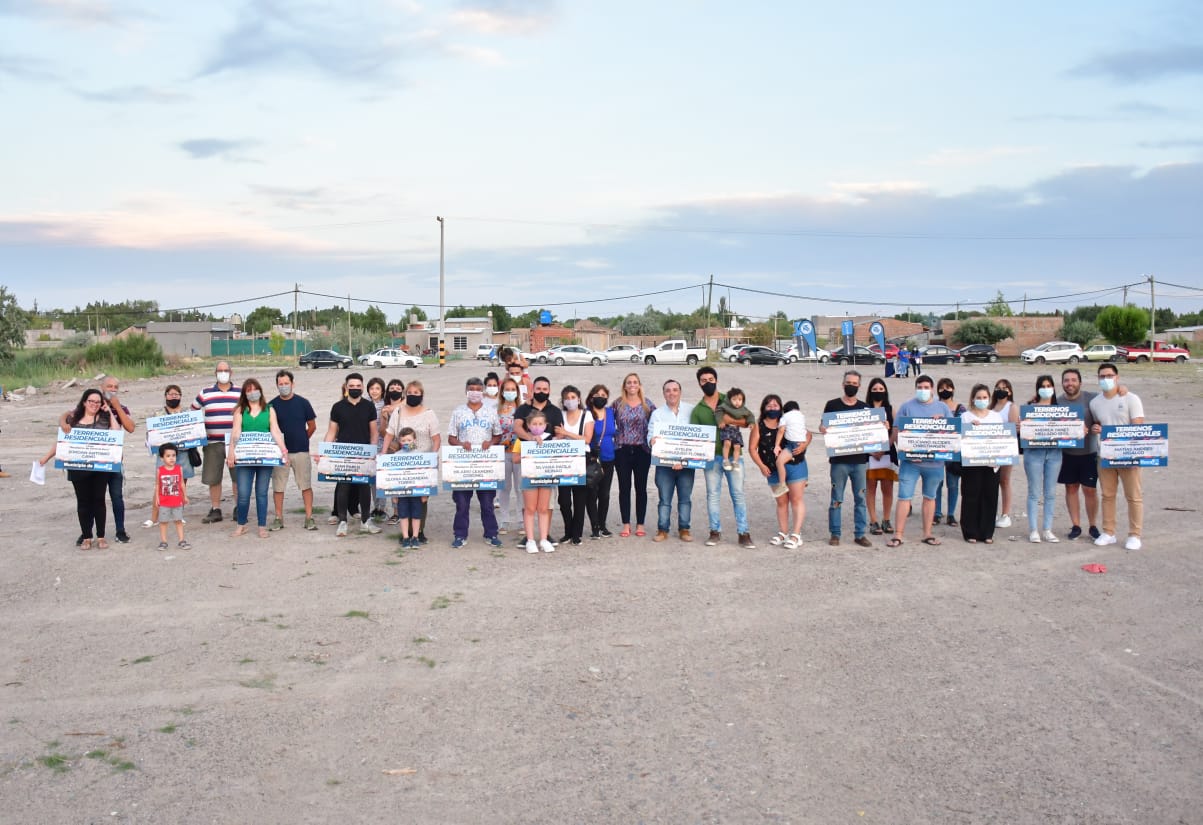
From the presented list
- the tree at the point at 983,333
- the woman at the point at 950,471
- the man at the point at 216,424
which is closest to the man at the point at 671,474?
the woman at the point at 950,471

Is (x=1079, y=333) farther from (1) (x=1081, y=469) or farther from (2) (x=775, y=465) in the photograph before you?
(2) (x=775, y=465)

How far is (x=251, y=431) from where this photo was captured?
1052 centimetres

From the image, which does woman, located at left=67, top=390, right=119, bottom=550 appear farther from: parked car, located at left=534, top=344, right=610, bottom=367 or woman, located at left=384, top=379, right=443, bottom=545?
parked car, located at left=534, top=344, right=610, bottom=367

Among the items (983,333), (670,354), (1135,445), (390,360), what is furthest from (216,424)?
(983,333)

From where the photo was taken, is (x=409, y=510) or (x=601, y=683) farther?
(x=409, y=510)

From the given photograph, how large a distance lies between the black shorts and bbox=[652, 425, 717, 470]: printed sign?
4.06 m

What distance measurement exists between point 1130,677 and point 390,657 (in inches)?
206

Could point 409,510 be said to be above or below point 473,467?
below

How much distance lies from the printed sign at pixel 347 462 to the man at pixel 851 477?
5141mm

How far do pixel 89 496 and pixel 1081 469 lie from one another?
11.1m

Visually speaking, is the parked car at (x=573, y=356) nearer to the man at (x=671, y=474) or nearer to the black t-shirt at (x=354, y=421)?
the black t-shirt at (x=354, y=421)

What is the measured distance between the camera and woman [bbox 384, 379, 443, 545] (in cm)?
1030

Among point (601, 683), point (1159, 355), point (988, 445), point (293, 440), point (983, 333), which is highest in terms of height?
point (983, 333)

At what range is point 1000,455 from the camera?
10227mm
